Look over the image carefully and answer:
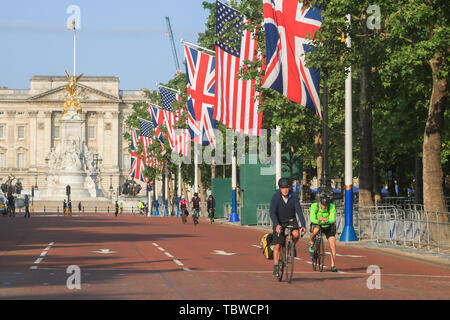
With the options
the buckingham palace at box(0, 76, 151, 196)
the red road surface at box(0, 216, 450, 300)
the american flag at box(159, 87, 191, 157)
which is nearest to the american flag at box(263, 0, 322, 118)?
the red road surface at box(0, 216, 450, 300)

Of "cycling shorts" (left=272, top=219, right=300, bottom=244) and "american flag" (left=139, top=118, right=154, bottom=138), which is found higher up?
"american flag" (left=139, top=118, right=154, bottom=138)

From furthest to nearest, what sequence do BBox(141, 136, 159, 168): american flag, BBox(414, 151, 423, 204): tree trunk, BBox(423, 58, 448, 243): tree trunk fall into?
BBox(141, 136, 159, 168): american flag
BBox(414, 151, 423, 204): tree trunk
BBox(423, 58, 448, 243): tree trunk

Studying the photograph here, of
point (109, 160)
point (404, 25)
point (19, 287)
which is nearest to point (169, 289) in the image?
point (19, 287)

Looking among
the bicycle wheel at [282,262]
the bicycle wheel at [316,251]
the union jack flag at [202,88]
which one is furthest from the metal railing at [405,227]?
the union jack flag at [202,88]

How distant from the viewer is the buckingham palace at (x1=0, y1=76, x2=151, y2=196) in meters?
192

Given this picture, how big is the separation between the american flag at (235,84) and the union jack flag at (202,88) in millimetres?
4834

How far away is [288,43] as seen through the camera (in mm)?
30703

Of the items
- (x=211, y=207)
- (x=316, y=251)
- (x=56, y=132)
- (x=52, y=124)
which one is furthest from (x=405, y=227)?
(x=56, y=132)

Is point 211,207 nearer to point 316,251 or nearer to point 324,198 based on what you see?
point 316,251

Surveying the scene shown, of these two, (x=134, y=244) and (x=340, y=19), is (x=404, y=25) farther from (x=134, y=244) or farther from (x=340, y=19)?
(x=134, y=244)

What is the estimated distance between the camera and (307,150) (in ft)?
190

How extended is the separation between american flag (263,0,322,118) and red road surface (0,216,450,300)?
536 cm

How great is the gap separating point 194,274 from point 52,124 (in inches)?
6963

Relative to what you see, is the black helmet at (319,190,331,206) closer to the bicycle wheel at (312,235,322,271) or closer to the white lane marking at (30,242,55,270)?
the bicycle wheel at (312,235,322,271)
